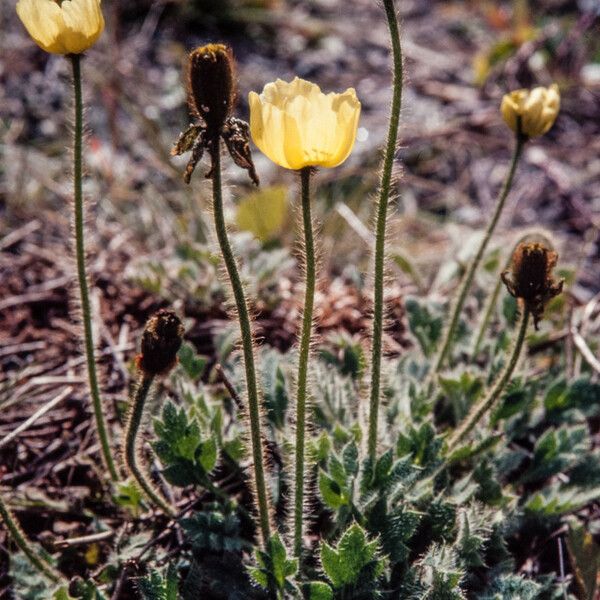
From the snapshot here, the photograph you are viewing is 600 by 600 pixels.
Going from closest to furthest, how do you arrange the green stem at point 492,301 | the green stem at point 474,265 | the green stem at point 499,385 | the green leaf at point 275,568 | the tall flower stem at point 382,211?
the tall flower stem at point 382,211
the green leaf at point 275,568
the green stem at point 499,385
the green stem at point 474,265
the green stem at point 492,301

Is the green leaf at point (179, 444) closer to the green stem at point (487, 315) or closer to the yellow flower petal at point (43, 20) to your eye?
the yellow flower petal at point (43, 20)

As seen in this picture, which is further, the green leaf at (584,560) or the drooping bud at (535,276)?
the green leaf at (584,560)

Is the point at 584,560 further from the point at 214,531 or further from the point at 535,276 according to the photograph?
the point at 214,531

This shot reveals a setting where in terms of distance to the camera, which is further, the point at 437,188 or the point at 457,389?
the point at 437,188

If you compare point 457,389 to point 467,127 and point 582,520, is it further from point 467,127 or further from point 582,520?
point 467,127

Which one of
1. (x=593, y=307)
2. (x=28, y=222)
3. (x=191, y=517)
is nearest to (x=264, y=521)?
(x=191, y=517)

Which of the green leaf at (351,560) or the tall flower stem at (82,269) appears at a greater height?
the tall flower stem at (82,269)

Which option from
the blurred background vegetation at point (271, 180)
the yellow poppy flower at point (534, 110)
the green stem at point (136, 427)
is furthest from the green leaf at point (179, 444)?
the yellow poppy flower at point (534, 110)
